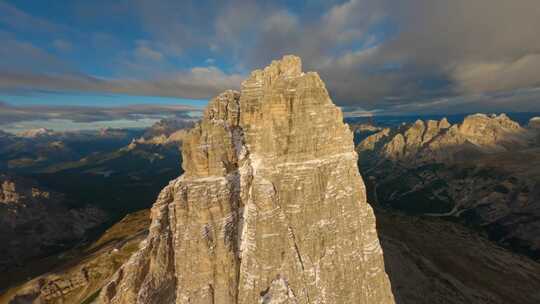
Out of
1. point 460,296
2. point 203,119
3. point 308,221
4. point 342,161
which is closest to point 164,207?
point 203,119

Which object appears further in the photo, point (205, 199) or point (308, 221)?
point (308, 221)

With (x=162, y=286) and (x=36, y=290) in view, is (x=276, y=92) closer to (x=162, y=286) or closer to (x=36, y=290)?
(x=162, y=286)

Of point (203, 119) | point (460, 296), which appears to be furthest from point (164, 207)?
point (460, 296)

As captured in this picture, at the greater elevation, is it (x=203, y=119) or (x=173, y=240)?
(x=203, y=119)

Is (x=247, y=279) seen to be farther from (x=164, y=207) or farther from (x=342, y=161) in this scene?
(x=342, y=161)

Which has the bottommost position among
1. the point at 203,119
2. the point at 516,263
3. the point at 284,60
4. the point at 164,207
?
the point at 516,263

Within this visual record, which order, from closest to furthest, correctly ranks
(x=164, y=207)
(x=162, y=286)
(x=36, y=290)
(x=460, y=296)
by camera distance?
(x=162, y=286) < (x=164, y=207) < (x=460, y=296) < (x=36, y=290)

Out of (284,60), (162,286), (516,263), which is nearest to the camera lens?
(162,286)
